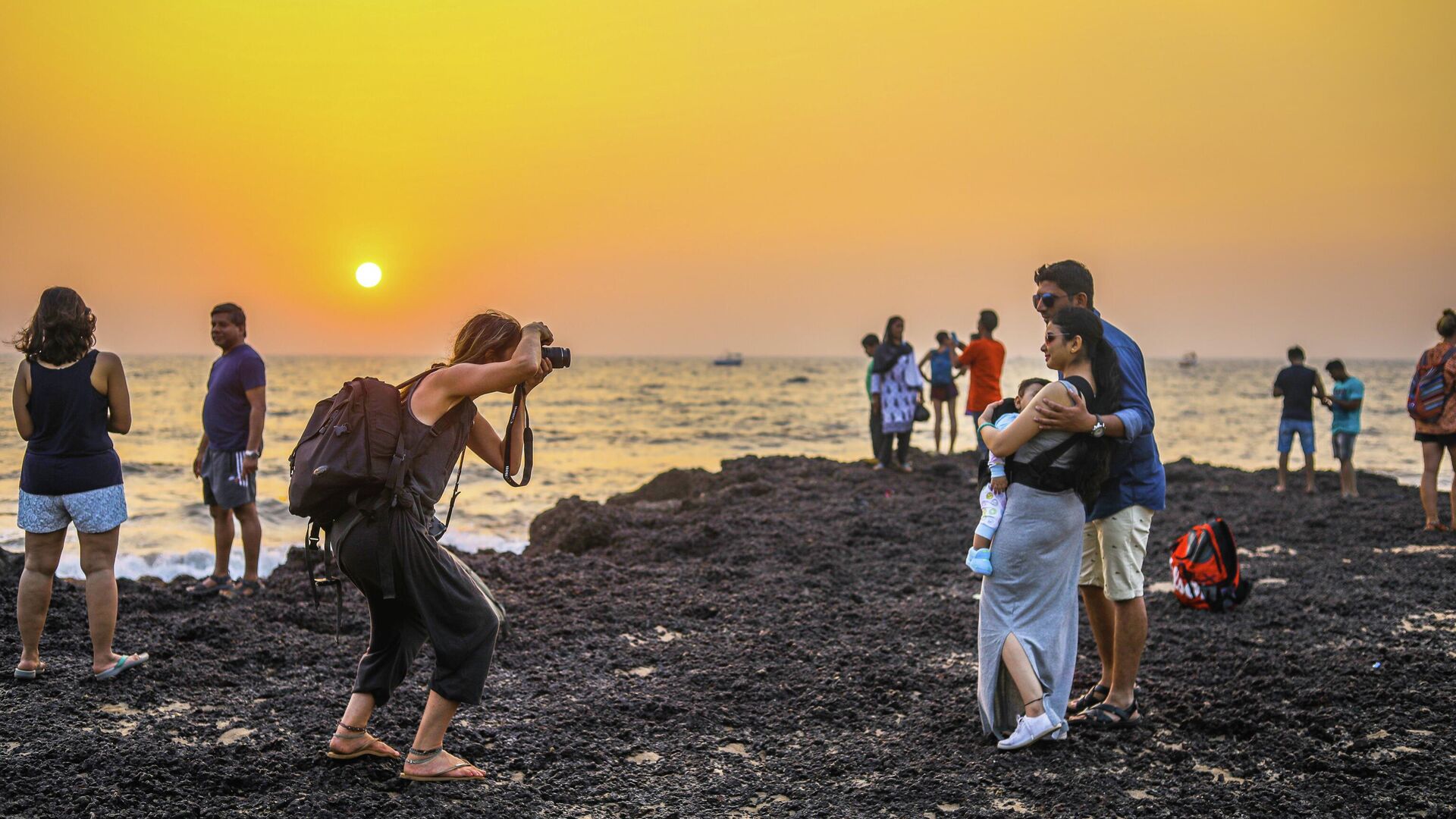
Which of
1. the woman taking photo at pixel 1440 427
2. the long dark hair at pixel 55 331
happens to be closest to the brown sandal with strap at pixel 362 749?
the long dark hair at pixel 55 331

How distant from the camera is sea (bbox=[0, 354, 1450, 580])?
40.2ft

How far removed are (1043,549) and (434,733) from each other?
253cm

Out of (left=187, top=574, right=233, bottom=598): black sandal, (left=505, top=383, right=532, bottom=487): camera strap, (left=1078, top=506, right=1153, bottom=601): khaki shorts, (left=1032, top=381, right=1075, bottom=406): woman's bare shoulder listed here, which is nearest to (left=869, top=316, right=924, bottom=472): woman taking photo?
(left=187, top=574, right=233, bottom=598): black sandal

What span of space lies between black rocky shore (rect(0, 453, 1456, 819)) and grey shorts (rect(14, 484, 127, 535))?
760mm

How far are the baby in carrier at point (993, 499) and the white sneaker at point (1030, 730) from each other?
0.62 m

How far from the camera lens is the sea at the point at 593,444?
12.3 m

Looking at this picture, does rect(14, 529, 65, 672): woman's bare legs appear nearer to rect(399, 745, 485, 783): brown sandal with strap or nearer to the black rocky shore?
the black rocky shore

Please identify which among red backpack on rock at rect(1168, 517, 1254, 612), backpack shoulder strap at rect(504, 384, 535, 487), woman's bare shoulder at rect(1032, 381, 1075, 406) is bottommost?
red backpack on rock at rect(1168, 517, 1254, 612)

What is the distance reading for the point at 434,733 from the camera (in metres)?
3.62

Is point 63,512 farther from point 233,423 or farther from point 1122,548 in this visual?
point 1122,548

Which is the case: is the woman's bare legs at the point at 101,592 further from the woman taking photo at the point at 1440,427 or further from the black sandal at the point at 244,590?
the woman taking photo at the point at 1440,427

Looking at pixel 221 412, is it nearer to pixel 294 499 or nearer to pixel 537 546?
pixel 537 546

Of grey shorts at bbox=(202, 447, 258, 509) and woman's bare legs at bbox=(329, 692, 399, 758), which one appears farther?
grey shorts at bbox=(202, 447, 258, 509)

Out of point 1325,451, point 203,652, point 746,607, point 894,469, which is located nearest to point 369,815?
point 203,652
